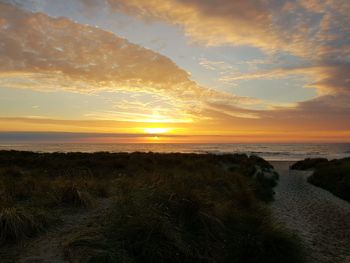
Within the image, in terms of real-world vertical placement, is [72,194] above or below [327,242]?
above

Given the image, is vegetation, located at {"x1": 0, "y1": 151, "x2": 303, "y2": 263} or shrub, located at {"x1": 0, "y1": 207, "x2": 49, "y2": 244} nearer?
vegetation, located at {"x1": 0, "y1": 151, "x2": 303, "y2": 263}

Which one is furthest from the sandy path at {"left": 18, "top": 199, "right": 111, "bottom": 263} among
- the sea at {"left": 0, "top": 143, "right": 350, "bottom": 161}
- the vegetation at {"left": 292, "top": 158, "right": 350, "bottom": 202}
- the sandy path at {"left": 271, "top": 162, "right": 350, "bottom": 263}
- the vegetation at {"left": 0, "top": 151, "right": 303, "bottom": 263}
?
the sea at {"left": 0, "top": 143, "right": 350, "bottom": 161}

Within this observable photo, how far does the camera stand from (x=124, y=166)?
24172 mm

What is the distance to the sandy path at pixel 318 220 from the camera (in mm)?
8086

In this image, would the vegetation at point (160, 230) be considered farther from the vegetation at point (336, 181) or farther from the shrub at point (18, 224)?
the vegetation at point (336, 181)

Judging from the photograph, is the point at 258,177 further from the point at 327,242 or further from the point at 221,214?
the point at 221,214

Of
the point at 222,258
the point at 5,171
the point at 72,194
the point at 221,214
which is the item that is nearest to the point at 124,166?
the point at 5,171

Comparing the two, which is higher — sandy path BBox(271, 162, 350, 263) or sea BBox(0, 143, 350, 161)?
sea BBox(0, 143, 350, 161)

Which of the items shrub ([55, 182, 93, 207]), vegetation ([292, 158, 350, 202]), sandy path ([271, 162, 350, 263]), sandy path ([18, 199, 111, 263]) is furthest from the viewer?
vegetation ([292, 158, 350, 202])

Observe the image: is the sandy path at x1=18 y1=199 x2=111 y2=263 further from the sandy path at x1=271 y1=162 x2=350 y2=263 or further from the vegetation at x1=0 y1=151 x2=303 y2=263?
the sandy path at x1=271 y1=162 x2=350 y2=263

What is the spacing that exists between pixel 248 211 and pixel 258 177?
12.5 m

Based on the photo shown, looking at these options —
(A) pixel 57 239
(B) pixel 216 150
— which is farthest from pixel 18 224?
(B) pixel 216 150

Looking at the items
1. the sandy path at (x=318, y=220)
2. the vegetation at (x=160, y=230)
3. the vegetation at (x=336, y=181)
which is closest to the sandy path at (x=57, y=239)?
the vegetation at (x=160, y=230)

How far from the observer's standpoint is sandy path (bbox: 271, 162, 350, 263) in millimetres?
8086
